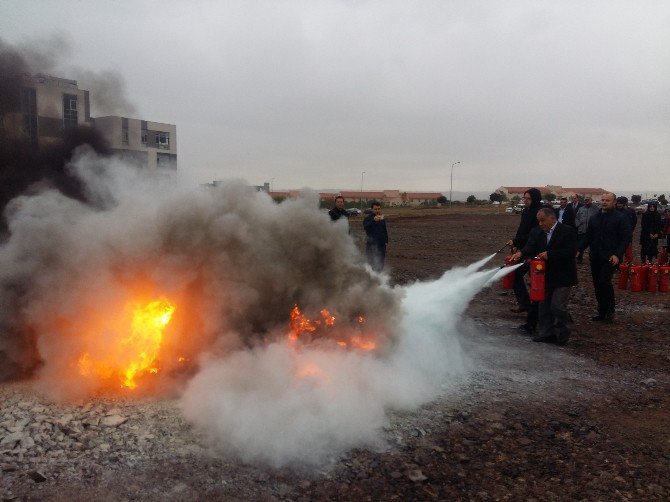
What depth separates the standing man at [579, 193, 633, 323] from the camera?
9070 mm

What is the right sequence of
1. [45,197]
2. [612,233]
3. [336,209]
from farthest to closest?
[336,209] < [612,233] < [45,197]

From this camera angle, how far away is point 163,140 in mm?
9453

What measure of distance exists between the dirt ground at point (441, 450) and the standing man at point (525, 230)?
7.85ft

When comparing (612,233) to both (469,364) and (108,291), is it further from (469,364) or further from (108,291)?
(108,291)

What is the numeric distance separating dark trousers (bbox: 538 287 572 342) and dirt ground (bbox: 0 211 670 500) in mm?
1021

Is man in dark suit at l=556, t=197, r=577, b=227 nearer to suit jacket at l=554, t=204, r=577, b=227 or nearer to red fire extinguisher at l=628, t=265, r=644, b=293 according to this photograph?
suit jacket at l=554, t=204, r=577, b=227

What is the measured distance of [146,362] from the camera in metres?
5.66

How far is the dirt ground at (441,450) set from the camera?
398cm

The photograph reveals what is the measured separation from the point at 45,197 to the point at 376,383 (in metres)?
4.33

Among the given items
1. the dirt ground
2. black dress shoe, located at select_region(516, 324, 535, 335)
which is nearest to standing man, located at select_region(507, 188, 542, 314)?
black dress shoe, located at select_region(516, 324, 535, 335)

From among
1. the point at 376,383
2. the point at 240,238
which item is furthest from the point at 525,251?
the point at 240,238

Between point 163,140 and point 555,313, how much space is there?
7.26 m

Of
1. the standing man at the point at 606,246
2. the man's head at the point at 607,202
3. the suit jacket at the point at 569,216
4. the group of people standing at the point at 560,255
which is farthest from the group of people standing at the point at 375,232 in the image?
the suit jacket at the point at 569,216

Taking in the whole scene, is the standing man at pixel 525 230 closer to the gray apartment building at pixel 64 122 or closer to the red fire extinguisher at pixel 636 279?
the red fire extinguisher at pixel 636 279
